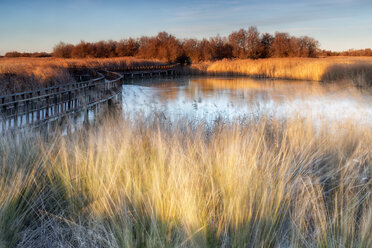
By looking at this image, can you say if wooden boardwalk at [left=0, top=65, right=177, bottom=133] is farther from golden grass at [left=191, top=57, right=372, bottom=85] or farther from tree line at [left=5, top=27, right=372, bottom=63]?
tree line at [left=5, top=27, right=372, bottom=63]

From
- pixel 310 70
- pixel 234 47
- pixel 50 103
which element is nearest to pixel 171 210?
pixel 50 103

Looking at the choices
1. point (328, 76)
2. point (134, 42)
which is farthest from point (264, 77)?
point (134, 42)

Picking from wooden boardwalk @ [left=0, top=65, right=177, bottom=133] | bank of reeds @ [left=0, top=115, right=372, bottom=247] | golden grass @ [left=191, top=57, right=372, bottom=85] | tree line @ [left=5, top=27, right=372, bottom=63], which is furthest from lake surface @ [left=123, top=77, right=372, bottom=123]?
tree line @ [left=5, top=27, right=372, bottom=63]

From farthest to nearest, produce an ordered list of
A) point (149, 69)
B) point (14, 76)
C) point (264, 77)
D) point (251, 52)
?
point (251, 52) → point (149, 69) → point (264, 77) → point (14, 76)

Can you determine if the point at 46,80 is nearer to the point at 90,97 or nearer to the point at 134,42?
the point at 90,97

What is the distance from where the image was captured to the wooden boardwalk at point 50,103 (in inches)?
312

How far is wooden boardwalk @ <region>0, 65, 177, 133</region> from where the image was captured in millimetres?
7917

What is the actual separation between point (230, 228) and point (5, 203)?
2.10 meters

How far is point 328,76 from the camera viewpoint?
23484 millimetres

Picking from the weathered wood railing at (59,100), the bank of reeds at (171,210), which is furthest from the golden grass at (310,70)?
the bank of reeds at (171,210)

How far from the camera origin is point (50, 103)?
989cm

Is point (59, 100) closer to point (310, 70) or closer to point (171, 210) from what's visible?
point (171, 210)

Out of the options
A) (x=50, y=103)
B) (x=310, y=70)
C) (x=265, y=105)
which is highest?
(x=310, y=70)

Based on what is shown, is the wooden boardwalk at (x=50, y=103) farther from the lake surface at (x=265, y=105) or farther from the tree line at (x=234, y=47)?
the tree line at (x=234, y=47)
